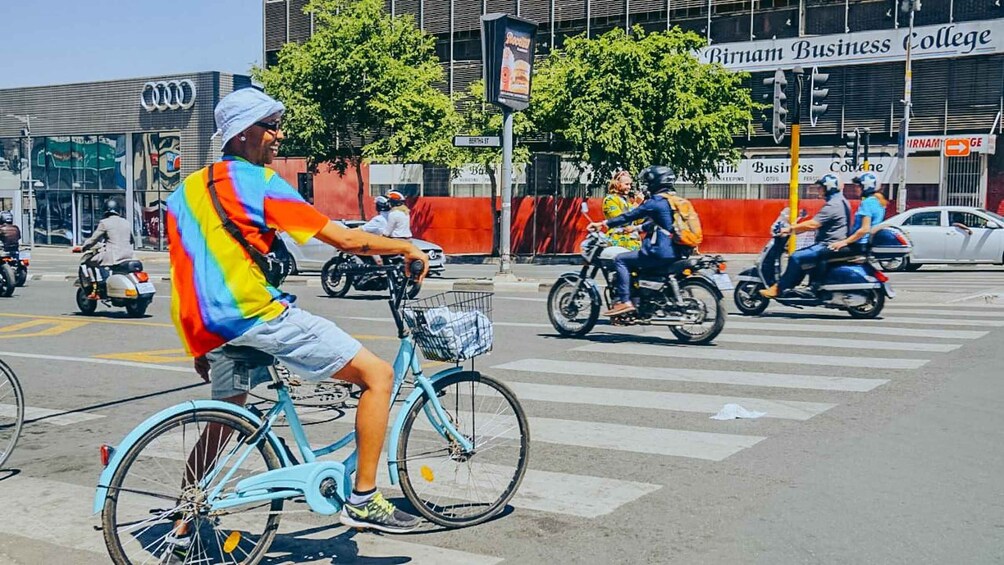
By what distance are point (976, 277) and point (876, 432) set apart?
17146mm

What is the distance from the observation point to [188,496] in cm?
422

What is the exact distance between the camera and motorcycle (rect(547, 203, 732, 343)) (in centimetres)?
1142

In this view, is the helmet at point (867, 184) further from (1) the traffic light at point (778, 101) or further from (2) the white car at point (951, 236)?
(2) the white car at point (951, 236)

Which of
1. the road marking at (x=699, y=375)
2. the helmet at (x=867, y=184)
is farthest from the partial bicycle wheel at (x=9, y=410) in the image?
the helmet at (x=867, y=184)

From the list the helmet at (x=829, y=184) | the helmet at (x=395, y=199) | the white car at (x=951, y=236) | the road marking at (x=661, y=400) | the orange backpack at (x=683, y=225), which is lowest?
the road marking at (x=661, y=400)

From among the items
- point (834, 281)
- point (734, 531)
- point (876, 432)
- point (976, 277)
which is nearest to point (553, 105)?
point (976, 277)

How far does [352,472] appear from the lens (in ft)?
14.8

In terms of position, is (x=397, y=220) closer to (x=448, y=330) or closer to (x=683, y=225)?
(x=683, y=225)

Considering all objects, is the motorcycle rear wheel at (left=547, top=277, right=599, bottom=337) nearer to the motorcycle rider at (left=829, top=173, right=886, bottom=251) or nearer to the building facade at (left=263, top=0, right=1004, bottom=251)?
the motorcycle rider at (left=829, top=173, right=886, bottom=251)

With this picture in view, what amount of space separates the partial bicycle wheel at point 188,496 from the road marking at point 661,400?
4233 mm

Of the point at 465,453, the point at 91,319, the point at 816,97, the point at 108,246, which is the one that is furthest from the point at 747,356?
the point at 108,246

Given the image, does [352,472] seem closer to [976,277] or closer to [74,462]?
[74,462]

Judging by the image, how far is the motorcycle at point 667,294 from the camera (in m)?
11.4

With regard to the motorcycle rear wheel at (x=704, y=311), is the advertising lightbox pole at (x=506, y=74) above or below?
above
